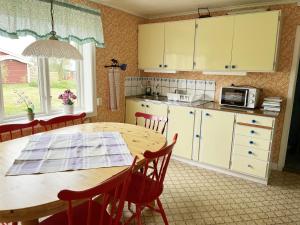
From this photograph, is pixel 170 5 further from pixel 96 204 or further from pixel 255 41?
pixel 96 204

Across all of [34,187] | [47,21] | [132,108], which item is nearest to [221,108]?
[132,108]

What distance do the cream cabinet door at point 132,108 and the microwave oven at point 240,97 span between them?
129 cm

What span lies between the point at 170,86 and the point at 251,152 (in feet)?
6.01

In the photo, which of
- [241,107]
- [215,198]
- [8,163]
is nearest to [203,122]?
[241,107]

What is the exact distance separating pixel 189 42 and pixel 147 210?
96.8 inches

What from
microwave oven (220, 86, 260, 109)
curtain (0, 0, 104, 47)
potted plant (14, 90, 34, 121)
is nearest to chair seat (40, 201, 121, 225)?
potted plant (14, 90, 34, 121)

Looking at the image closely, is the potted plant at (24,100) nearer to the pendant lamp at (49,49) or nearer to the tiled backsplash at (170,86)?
the pendant lamp at (49,49)

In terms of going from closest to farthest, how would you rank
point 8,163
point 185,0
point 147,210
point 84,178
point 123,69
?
point 84,178 → point 8,163 → point 147,210 → point 185,0 → point 123,69

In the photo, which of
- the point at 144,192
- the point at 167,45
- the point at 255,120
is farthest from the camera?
the point at 167,45

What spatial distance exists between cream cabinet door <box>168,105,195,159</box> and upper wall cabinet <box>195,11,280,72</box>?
0.71 metres

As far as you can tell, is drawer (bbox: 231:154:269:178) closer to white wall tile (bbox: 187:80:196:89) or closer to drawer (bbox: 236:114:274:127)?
drawer (bbox: 236:114:274:127)

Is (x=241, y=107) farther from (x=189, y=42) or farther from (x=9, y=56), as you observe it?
(x=9, y=56)

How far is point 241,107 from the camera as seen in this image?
3.11m

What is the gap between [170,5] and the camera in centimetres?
336
